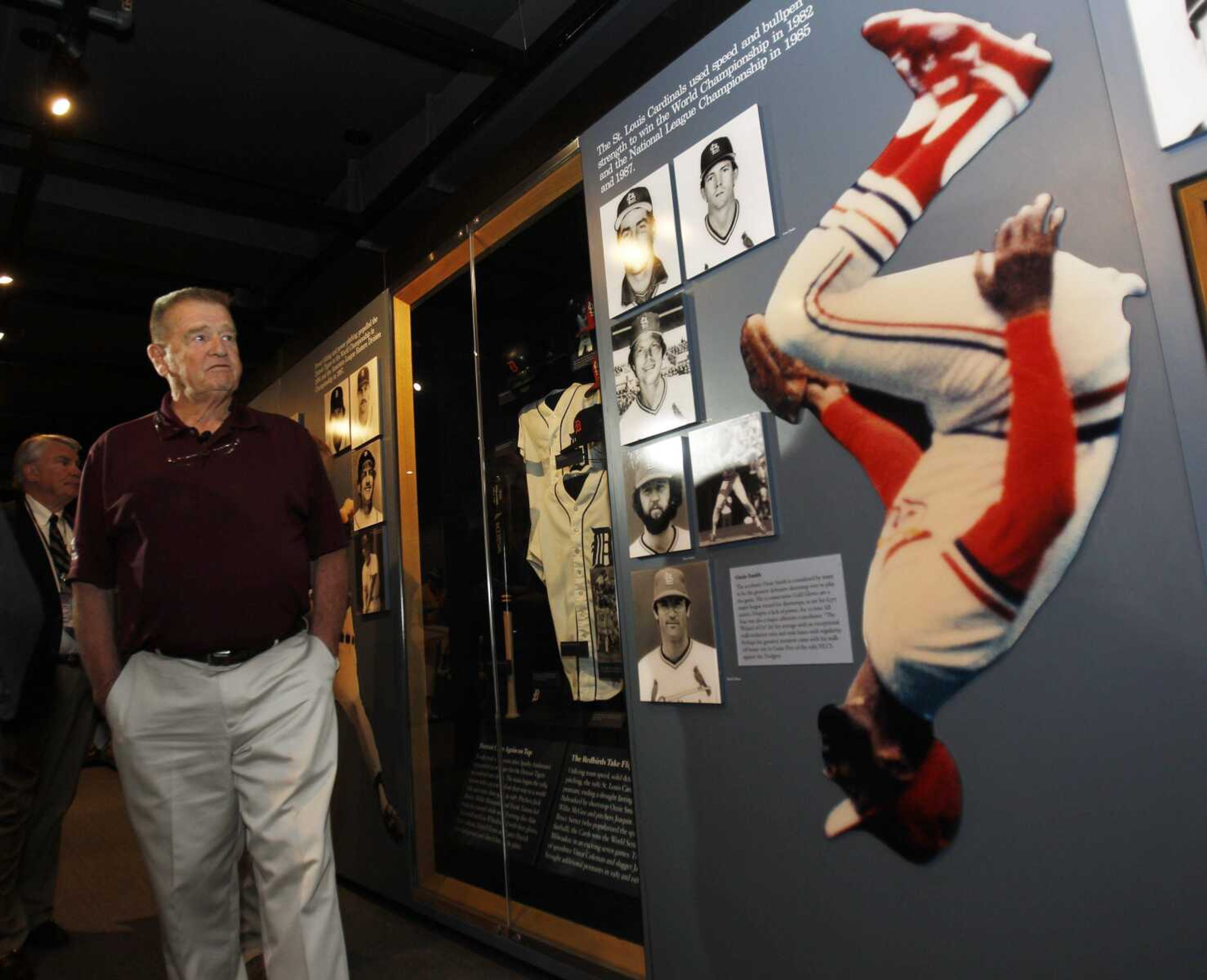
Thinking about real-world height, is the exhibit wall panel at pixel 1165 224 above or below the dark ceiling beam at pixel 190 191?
below

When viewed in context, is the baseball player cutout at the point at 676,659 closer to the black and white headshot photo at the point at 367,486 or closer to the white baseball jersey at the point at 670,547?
the white baseball jersey at the point at 670,547

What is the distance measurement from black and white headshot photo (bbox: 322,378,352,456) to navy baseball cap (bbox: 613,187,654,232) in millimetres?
2075

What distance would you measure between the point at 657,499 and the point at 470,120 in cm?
196

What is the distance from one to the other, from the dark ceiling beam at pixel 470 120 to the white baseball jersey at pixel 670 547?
175 cm

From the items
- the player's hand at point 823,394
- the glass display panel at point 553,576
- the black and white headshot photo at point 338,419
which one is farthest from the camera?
the black and white headshot photo at point 338,419

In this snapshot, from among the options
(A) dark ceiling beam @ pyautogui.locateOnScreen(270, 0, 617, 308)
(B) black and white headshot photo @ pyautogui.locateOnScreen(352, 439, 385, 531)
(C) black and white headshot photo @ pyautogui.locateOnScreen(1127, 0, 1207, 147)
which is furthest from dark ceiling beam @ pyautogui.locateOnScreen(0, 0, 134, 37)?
(C) black and white headshot photo @ pyautogui.locateOnScreen(1127, 0, 1207, 147)

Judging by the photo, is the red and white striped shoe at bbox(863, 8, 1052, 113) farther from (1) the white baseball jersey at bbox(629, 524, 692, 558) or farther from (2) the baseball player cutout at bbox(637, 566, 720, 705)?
(2) the baseball player cutout at bbox(637, 566, 720, 705)

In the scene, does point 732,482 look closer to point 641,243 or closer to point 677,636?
point 677,636

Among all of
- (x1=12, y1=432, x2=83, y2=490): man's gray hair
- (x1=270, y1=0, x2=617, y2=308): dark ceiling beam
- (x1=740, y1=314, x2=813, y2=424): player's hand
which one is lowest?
(x1=740, y1=314, x2=813, y2=424): player's hand

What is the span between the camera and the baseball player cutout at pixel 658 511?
7.20 ft

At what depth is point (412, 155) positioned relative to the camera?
4586 millimetres

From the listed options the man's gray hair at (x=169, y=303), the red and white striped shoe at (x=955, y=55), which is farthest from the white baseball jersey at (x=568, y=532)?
the red and white striped shoe at (x=955, y=55)

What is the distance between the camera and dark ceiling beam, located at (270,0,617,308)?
283 cm

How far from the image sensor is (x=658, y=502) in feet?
7.40
